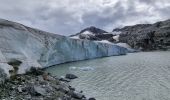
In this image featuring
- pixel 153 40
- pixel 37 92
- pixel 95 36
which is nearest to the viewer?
pixel 37 92

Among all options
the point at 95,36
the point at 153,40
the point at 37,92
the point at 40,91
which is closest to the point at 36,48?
the point at 40,91

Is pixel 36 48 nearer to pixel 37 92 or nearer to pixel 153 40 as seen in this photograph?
pixel 37 92

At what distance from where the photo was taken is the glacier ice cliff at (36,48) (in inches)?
753

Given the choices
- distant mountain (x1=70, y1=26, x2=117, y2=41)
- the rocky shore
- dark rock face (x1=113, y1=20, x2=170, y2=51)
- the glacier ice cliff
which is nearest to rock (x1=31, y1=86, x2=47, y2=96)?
the rocky shore

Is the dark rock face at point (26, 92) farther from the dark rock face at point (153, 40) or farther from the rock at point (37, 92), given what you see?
the dark rock face at point (153, 40)

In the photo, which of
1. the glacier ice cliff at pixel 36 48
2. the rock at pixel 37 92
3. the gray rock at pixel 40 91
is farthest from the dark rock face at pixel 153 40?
the rock at pixel 37 92

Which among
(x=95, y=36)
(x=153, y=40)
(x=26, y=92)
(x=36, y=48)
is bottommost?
(x=26, y=92)

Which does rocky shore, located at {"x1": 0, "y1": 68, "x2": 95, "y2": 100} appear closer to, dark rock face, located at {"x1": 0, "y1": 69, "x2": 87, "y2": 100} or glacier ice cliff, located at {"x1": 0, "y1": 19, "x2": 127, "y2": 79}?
dark rock face, located at {"x1": 0, "y1": 69, "x2": 87, "y2": 100}

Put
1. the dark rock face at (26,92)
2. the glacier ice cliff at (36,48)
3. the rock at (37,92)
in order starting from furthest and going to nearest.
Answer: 1. the glacier ice cliff at (36,48)
2. the rock at (37,92)
3. the dark rock face at (26,92)

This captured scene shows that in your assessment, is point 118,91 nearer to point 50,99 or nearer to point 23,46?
point 50,99

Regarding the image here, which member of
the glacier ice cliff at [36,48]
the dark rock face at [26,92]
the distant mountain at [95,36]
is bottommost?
the dark rock face at [26,92]

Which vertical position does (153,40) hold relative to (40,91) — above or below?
above

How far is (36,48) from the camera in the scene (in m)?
29.3

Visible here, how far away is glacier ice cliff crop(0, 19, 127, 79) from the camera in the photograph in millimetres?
19134
